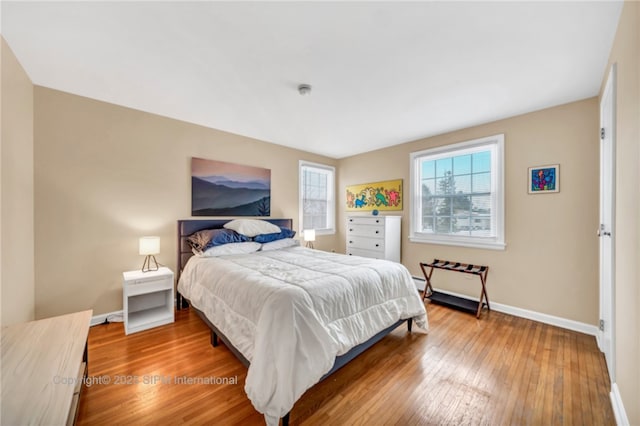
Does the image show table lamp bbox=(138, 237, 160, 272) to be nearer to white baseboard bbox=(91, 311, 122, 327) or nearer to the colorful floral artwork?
white baseboard bbox=(91, 311, 122, 327)

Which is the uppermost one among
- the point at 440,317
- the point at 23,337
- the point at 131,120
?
the point at 131,120

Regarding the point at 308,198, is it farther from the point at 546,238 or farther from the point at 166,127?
the point at 546,238

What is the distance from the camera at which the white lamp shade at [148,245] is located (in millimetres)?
2678

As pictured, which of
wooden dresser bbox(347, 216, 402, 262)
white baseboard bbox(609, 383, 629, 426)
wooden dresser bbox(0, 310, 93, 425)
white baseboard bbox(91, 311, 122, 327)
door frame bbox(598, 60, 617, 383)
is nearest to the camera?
wooden dresser bbox(0, 310, 93, 425)

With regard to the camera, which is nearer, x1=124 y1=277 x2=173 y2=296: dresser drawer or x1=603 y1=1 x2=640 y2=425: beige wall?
x1=603 y1=1 x2=640 y2=425: beige wall

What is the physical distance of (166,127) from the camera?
3123 mm

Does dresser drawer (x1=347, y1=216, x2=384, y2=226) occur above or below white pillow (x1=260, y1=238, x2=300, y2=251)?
above

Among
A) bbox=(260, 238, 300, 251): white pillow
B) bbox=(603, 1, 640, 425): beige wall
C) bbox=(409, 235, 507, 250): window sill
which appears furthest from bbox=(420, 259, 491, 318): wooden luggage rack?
bbox=(260, 238, 300, 251): white pillow

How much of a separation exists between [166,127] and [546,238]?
15.9 feet

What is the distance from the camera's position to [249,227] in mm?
3467

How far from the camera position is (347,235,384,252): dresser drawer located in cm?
393

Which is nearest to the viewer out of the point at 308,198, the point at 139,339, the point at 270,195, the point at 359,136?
the point at 139,339

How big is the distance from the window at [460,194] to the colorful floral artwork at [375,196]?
1.00ft

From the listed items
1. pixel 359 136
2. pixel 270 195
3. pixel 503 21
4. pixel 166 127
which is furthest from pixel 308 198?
pixel 503 21
